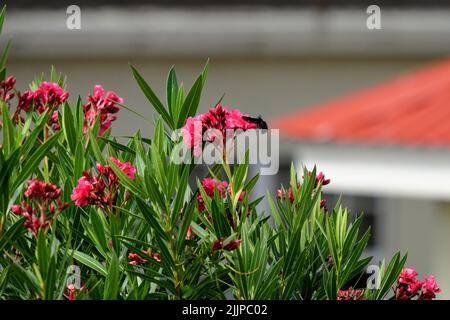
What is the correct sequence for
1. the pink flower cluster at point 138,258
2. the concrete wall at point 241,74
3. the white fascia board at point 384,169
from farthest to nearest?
the concrete wall at point 241,74
the white fascia board at point 384,169
the pink flower cluster at point 138,258

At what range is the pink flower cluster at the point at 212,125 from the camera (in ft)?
4.53

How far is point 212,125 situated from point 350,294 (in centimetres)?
28

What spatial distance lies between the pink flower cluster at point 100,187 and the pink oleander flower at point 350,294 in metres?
0.30

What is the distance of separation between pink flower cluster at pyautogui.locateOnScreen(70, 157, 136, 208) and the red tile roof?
6968 mm

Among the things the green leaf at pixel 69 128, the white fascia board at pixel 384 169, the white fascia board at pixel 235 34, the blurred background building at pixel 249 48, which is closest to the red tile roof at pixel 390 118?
the white fascia board at pixel 384 169

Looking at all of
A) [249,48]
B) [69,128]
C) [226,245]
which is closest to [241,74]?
[249,48]

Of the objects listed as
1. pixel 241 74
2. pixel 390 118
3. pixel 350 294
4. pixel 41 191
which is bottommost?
pixel 350 294

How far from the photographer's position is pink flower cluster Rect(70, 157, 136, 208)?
4.45 feet

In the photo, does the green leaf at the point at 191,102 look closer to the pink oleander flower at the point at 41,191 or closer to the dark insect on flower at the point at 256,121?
the dark insect on flower at the point at 256,121

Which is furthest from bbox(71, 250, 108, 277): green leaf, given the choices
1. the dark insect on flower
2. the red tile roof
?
the red tile roof

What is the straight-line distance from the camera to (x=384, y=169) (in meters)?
8.95

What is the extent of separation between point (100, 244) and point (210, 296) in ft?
0.48

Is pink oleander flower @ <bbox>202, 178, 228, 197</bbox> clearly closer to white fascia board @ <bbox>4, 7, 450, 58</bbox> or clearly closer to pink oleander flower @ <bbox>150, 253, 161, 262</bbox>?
pink oleander flower @ <bbox>150, 253, 161, 262</bbox>

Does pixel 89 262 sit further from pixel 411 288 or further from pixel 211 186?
pixel 411 288
